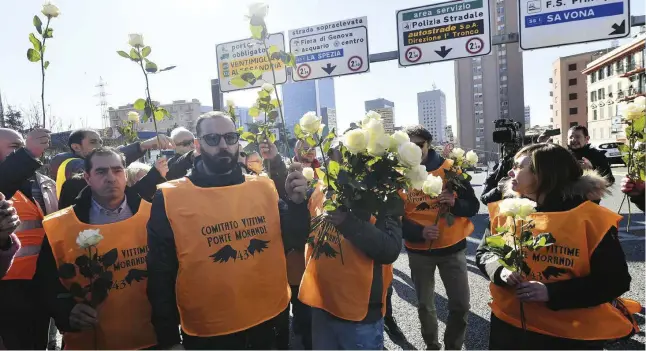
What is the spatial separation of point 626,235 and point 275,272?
23.9 feet

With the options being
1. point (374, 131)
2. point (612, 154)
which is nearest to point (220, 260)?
point (374, 131)

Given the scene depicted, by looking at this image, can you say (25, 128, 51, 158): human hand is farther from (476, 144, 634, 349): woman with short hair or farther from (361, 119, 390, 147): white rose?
(476, 144, 634, 349): woman with short hair

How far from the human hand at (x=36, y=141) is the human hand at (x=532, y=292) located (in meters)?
3.12

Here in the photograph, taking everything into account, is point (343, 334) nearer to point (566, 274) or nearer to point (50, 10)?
point (566, 274)

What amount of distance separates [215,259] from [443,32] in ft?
23.8

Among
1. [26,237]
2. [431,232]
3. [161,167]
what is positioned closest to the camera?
[26,237]

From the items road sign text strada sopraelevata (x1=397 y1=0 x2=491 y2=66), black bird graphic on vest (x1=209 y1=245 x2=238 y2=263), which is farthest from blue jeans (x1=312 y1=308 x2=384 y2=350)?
road sign text strada sopraelevata (x1=397 y1=0 x2=491 y2=66)

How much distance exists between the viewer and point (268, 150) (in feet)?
10.2

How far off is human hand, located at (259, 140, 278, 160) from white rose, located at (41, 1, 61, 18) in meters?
1.72

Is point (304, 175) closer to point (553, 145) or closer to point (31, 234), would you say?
point (553, 145)

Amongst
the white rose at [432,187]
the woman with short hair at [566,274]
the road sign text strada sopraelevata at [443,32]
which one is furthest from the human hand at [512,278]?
the road sign text strada sopraelevata at [443,32]

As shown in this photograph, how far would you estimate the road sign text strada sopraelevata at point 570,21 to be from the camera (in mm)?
6879

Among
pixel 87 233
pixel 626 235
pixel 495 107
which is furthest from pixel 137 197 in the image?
pixel 495 107

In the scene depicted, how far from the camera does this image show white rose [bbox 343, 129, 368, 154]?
1.78m
